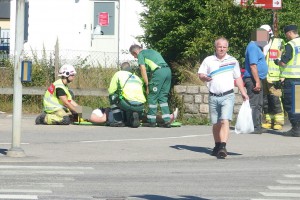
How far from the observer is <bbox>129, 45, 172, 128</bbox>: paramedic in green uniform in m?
19.8

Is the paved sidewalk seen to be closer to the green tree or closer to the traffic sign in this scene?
the traffic sign

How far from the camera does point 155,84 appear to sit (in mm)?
19922

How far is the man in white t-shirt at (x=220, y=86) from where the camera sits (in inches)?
590

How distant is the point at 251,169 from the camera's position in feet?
45.3

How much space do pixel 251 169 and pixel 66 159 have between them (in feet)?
8.67

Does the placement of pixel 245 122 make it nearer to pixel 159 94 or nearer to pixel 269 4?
pixel 159 94

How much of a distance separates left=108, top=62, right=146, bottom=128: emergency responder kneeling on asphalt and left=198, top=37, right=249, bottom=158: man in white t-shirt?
4.64 meters

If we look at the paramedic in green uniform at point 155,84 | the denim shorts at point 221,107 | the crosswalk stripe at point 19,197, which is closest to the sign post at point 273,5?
the paramedic in green uniform at point 155,84

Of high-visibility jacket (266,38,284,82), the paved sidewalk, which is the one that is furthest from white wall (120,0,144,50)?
high-visibility jacket (266,38,284,82)

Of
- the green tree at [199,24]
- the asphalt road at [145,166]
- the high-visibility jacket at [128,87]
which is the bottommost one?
the asphalt road at [145,166]

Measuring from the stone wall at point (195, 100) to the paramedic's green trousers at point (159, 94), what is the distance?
95cm

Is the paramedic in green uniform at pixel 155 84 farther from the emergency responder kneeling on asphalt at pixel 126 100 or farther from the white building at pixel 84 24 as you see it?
the white building at pixel 84 24

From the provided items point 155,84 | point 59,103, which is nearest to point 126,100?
point 155,84

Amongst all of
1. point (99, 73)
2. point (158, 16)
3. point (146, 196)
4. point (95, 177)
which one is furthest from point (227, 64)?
point (158, 16)
